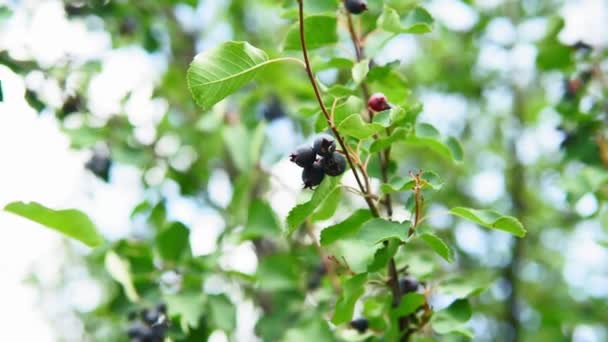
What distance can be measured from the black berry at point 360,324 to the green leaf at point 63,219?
2.44ft

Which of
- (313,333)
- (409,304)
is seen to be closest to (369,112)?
(409,304)

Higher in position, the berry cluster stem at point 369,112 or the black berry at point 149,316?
the berry cluster stem at point 369,112

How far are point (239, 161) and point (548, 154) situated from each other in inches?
84.3

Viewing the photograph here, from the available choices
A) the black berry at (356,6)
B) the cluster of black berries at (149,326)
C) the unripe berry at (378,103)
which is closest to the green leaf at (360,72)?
the unripe berry at (378,103)

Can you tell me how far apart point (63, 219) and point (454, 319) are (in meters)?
1.05

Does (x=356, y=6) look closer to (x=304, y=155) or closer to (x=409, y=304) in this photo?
(x=304, y=155)

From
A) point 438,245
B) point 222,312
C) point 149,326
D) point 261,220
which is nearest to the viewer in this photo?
point 438,245

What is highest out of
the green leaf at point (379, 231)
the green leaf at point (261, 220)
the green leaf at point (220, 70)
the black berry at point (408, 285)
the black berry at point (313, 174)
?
the green leaf at point (220, 70)

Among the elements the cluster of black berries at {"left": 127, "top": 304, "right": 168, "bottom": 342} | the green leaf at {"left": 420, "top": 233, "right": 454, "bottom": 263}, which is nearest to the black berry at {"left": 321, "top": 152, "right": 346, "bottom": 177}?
the green leaf at {"left": 420, "top": 233, "right": 454, "bottom": 263}

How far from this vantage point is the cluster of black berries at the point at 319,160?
4.66ft

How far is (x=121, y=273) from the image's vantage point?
7.28 feet

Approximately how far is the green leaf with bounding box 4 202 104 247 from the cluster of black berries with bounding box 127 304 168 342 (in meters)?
0.33

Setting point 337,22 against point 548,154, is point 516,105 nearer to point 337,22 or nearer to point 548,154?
point 548,154

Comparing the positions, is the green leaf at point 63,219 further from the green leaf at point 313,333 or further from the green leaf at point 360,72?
the green leaf at point 360,72
